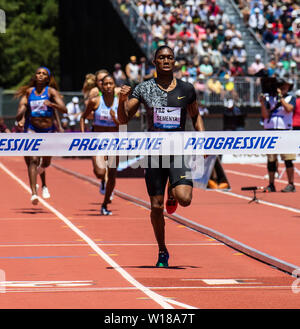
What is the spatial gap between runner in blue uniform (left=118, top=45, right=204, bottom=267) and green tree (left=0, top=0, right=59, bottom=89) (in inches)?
2662

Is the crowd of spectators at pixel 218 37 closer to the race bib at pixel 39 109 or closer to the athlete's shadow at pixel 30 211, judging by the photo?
the athlete's shadow at pixel 30 211

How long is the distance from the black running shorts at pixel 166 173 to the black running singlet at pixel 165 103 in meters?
0.33

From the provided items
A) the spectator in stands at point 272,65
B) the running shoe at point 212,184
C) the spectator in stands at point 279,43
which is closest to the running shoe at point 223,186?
the running shoe at point 212,184

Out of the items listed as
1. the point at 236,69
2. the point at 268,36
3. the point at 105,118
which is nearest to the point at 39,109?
the point at 105,118

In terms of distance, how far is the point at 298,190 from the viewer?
871 inches

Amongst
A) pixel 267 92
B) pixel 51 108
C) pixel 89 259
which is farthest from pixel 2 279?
pixel 267 92

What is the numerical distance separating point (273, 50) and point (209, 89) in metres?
4.77

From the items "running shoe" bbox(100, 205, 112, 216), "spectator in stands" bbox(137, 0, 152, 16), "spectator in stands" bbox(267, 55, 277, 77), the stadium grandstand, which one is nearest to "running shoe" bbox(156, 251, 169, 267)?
"running shoe" bbox(100, 205, 112, 216)

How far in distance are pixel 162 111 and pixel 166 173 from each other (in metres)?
0.62

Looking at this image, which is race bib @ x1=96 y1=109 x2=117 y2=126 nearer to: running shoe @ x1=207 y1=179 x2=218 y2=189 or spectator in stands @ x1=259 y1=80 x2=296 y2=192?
spectator in stands @ x1=259 y1=80 x2=296 y2=192

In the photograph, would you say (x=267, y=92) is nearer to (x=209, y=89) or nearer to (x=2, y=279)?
(x=2, y=279)
